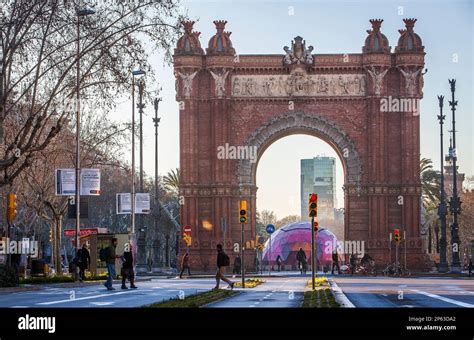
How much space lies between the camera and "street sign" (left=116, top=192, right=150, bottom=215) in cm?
5953

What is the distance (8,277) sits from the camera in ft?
122

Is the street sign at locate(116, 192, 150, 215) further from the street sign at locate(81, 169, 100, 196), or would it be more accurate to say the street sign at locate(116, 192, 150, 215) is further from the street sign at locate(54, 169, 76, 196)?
the street sign at locate(54, 169, 76, 196)

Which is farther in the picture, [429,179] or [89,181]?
[429,179]

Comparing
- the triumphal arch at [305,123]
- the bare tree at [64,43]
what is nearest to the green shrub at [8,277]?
the bare tree at [64,43]

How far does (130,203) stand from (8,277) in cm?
2272

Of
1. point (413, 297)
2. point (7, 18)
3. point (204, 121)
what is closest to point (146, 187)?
point (204, 121)

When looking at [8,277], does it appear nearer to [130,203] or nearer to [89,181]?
[89,181]

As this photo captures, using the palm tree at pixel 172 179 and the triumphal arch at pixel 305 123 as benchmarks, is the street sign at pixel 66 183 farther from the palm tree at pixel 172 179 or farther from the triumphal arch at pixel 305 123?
the palm tree at pixel 172 179

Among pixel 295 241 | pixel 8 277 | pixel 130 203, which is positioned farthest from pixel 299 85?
pixel 8 277

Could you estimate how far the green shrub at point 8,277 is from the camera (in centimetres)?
3700

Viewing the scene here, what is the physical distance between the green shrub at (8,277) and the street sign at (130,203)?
21541 mm

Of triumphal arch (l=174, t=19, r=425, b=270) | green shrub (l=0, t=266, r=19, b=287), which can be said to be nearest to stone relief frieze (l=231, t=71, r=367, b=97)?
triumphal arch (l=174, t=19, r=425, b=270)
